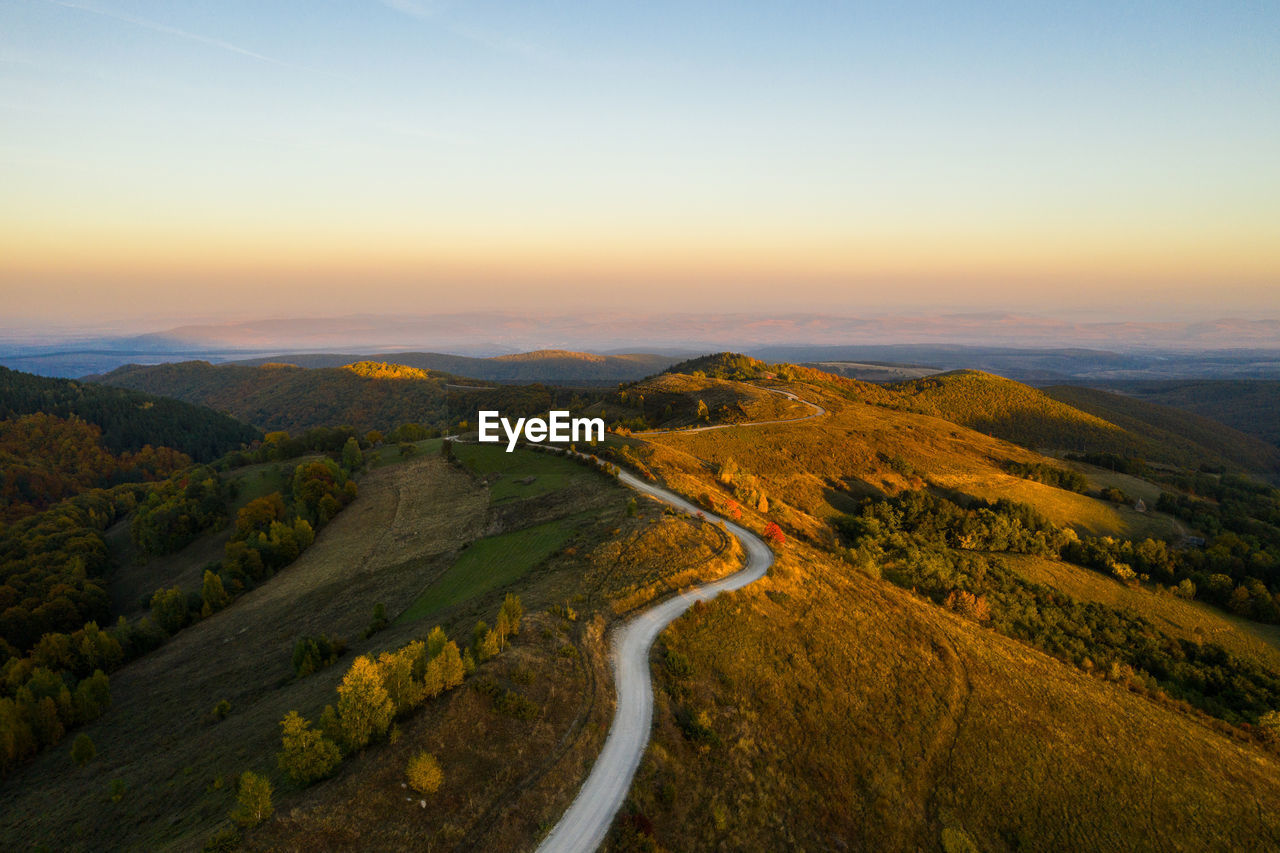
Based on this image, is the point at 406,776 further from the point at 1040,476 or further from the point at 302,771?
the point at 1040,476

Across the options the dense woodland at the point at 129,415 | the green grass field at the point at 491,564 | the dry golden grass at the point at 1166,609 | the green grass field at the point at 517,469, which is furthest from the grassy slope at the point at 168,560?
the dry golden grass at the point at 1166,609

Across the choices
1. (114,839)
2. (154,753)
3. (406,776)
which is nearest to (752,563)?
(406,776)

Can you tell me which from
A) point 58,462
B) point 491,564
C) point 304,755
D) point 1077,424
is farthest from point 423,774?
point 1077,424

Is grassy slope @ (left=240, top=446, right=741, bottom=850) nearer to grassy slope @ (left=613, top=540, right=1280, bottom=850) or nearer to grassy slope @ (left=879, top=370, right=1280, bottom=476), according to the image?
grassy slope @ (left=613, top=540, right=1280, bottom=850)

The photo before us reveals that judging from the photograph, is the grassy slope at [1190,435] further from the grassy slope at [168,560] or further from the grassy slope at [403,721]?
the grassy slope at [168,560]

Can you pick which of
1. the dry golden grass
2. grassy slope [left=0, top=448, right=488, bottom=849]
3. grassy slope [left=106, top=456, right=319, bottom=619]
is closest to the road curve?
grassy slope [left=0, top=448, right=488, bottom=849]

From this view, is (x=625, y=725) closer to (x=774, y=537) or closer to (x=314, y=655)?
(x=314, y=655)
